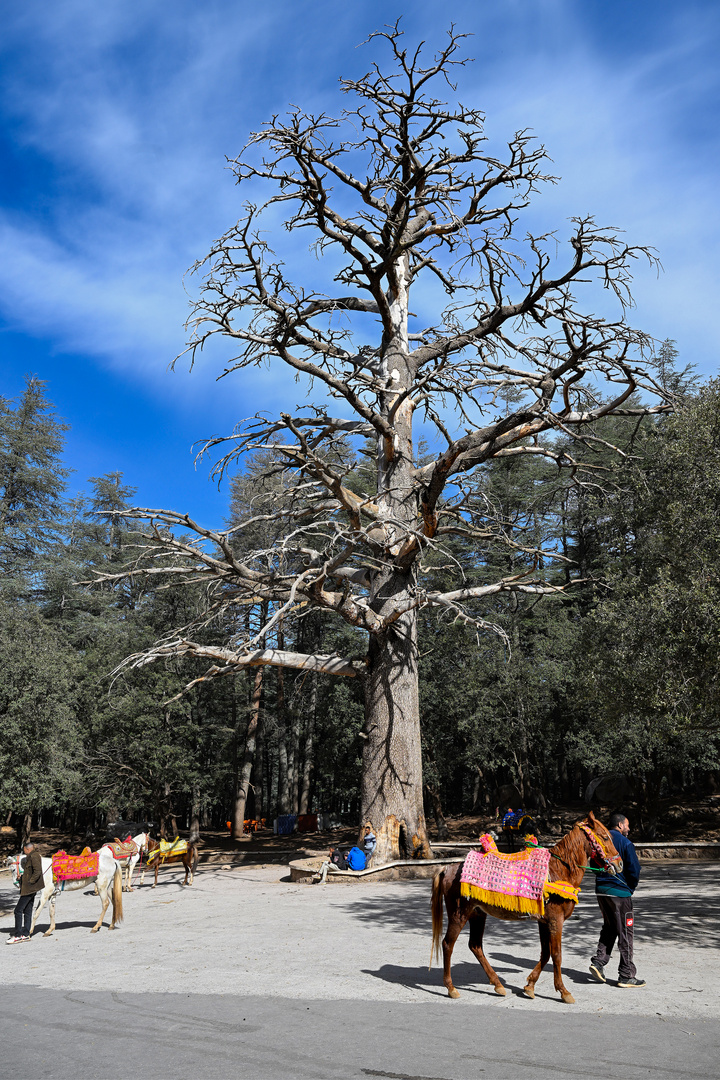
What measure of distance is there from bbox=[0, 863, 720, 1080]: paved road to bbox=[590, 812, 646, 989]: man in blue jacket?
189mm

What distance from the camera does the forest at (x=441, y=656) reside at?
42.1 ft

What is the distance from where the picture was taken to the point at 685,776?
3834 centimetres

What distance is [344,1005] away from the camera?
595 cm

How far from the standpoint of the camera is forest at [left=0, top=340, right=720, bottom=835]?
12844 mm

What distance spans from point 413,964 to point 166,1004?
250 cm

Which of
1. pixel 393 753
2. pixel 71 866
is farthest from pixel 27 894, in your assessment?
pixel 393 753

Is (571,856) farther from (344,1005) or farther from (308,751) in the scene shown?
(308,751)

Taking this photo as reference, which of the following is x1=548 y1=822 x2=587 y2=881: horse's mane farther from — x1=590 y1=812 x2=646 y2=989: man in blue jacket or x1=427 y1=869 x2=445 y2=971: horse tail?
x1=427 y1=869 x2=445 y2=971: horse tail

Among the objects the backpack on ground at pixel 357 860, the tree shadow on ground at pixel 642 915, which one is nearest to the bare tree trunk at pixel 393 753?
the backpack on ground at pixel 357 860

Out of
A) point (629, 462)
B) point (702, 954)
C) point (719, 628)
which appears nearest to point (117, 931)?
point (702, 954)

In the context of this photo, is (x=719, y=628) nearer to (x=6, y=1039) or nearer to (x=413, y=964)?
(x=413, y=964)

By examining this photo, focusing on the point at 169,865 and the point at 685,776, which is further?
the point at 685,776

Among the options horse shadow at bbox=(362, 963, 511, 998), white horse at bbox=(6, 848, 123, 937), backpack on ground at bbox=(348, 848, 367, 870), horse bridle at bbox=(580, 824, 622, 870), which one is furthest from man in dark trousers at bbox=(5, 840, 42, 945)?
horse bridle at bbox=(580, 824, 622, 870)

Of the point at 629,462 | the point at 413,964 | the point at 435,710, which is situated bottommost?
the point at 413,964
